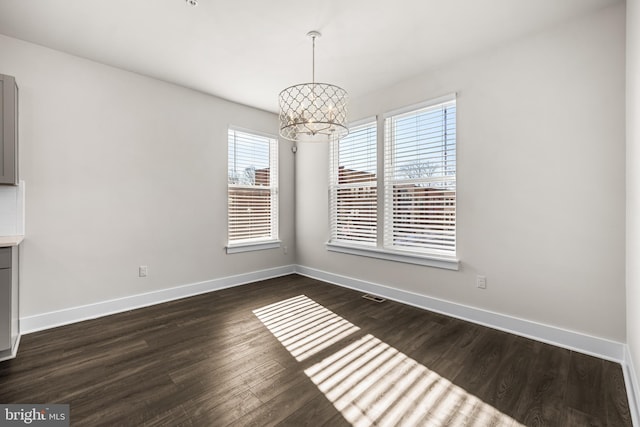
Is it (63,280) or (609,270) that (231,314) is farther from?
(609,270)

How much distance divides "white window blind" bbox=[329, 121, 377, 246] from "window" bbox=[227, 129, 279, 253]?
0.99 metres

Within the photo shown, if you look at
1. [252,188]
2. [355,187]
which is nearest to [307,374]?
[355,187]

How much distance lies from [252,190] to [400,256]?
92.7 inches

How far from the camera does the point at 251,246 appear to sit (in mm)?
4430

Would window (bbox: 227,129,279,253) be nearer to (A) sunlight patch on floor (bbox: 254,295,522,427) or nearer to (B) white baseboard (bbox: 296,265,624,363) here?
(B) white baseboard (bbox: 296,265,624,363)

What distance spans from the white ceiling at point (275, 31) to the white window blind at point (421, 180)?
57cm

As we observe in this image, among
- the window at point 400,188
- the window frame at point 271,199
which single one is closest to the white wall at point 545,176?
the window at point 400,188

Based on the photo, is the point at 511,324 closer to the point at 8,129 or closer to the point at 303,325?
the point at 303,325

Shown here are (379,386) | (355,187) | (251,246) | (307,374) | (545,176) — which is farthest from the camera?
(251,246)

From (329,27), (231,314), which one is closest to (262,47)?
(329,27)

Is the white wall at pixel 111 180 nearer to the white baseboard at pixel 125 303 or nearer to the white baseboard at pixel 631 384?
the white baseboard at pixel 125 303

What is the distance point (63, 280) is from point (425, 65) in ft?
14.0

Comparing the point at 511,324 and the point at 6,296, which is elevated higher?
the point at 6,296

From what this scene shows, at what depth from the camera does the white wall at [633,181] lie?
1731mm
